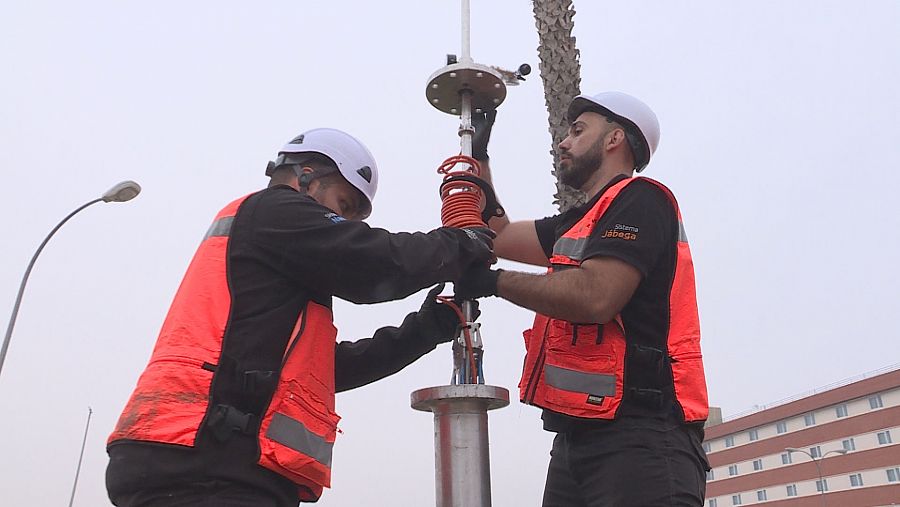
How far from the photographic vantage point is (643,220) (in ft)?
11.5

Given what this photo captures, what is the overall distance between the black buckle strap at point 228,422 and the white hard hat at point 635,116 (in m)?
2.60

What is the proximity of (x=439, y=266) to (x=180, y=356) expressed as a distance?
1.23m

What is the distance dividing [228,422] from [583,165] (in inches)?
96.5

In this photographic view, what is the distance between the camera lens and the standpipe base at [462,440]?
3775 mm

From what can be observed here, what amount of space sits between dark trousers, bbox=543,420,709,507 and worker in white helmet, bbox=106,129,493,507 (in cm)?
104

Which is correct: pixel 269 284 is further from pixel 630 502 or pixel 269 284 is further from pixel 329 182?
pixel 630 502

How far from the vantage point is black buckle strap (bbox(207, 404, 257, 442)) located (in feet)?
9.08

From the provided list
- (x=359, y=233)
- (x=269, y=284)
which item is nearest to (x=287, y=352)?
(x=269, y=284)

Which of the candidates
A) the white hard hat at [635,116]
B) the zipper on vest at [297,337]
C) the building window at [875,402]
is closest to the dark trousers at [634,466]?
the zipper on vest at [297,337]

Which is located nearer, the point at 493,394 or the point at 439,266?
the point at 439,266

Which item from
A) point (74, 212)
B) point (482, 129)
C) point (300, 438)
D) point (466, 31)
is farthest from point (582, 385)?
point (74, 212)

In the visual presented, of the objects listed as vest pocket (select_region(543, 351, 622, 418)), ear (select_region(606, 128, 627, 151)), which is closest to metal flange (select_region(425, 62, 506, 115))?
ear (select_region(606, 128, 627, 151))

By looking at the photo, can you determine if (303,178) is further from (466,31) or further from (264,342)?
(466,31)

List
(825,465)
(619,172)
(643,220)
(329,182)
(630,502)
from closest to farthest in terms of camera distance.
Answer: (630,502)
(643,220)
(329,182)
(619,172)
(825,465)
